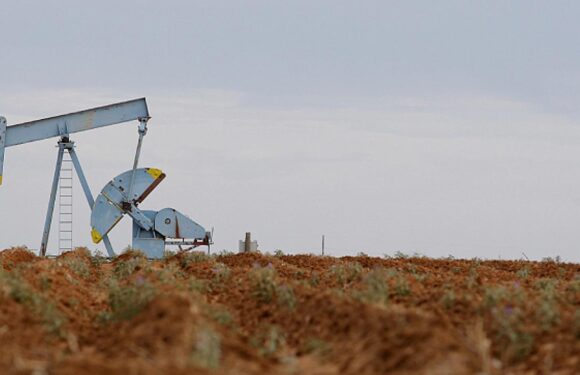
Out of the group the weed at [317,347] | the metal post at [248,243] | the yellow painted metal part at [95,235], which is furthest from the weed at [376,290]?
the metal post at [248,243]

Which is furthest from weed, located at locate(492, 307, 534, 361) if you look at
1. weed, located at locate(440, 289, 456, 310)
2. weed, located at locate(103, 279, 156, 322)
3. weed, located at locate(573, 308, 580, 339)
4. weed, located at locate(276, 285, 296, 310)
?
weed, located at locate(103, 279, 156, 322)

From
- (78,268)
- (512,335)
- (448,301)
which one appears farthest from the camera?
(78,268)

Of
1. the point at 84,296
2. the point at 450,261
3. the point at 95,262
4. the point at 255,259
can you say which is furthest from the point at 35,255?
the point at 84,296

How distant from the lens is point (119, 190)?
89.7 feet

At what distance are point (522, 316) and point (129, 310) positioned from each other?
13.5 feet

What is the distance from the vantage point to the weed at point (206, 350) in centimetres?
683

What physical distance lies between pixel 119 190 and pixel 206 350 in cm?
2081

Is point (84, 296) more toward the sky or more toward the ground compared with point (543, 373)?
more toward the sky

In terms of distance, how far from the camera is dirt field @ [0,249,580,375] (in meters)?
7.29

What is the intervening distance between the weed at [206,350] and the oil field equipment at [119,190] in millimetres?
19905

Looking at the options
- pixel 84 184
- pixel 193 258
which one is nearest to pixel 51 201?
pixel 84 184

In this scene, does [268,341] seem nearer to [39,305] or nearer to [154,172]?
[39,305]

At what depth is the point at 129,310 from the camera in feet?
35.1

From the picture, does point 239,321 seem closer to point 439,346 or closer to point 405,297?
point 405,297
